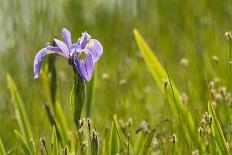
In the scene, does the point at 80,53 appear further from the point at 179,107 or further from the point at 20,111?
the point at 20,111

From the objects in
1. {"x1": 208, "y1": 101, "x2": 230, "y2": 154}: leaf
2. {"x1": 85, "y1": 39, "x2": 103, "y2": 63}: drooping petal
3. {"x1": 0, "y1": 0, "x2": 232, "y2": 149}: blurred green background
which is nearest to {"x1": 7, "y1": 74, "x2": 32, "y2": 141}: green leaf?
{"x1": 0, "y1": 0, "x2": 232, "y2": 149}: blurred green background

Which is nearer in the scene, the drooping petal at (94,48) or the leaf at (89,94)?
the drooping petal at (94,48)

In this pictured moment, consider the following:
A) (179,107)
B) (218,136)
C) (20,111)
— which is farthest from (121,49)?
(218,136)

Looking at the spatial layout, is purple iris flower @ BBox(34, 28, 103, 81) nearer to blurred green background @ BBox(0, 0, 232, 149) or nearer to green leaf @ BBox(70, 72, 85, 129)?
green leaf @ BBox(70, 72, 85, 129)

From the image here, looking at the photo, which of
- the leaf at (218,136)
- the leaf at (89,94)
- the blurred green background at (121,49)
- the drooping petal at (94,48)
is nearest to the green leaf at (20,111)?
the blurred green background at (121,49)

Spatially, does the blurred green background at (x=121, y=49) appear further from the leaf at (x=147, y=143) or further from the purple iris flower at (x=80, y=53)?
the purple iris flower at (x=80, y=53)

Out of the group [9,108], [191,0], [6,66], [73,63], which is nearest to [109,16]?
[191,0]

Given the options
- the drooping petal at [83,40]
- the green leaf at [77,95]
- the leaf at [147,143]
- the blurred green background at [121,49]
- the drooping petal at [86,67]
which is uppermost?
the blurred green background at [121,49]

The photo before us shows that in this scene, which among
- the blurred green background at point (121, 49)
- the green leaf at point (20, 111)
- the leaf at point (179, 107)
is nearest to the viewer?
the leaf at point (179, 107)
